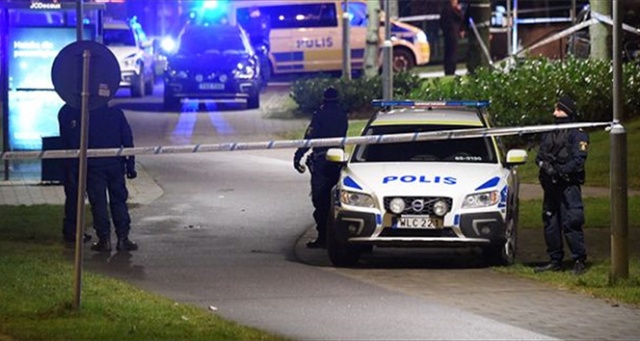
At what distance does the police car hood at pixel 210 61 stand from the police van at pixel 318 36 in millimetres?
5583

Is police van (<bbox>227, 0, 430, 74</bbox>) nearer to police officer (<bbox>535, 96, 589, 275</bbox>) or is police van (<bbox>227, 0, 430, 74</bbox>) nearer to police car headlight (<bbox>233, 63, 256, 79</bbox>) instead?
police car headlight (<bbox>233, 63, 256, 79</bbox>)

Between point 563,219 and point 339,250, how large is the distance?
2084 mm

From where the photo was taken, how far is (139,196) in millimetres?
20656

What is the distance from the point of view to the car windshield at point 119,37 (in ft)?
128

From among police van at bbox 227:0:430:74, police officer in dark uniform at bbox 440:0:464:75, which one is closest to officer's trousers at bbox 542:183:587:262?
police officer in dark uniform at bbox 440:0:464:75

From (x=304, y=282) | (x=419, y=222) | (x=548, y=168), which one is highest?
(x=548, y=168)

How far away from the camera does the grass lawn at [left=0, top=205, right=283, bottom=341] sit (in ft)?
35.5

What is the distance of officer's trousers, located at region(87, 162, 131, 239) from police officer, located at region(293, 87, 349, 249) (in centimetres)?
188

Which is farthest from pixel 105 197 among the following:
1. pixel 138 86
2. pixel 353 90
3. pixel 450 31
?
pixel 138 86

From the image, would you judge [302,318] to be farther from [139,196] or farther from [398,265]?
[139,196]

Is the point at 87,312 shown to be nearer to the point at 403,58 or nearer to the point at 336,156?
the point at 336,156

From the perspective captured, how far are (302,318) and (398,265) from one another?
3.18 meters

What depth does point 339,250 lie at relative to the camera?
1463 centimetres

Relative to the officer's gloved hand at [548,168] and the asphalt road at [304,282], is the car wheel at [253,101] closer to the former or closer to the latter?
the asphalt road at [304,282]
